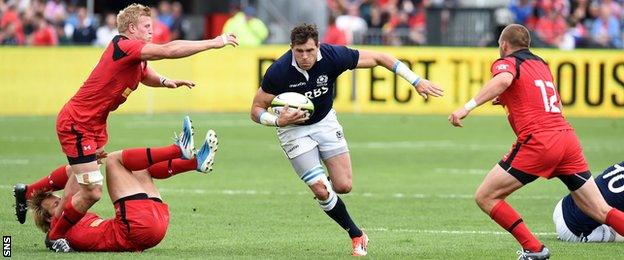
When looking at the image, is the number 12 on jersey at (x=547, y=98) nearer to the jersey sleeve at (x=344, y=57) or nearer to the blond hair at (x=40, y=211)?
the jersey sleeve at (x=344, y=57)

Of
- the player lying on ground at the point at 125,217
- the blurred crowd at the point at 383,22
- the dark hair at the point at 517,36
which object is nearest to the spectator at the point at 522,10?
the blurred crowd at the point at 383,22

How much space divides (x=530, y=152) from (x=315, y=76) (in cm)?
213

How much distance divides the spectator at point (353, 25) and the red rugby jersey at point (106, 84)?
906 inches

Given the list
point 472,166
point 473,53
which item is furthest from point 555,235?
point 473,53

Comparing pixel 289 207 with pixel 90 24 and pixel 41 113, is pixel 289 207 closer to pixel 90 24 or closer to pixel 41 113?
pixel 41 113

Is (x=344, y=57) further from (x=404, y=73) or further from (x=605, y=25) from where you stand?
(x=605, y=25)

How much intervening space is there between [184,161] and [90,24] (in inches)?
899

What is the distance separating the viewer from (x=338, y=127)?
12.5 metres

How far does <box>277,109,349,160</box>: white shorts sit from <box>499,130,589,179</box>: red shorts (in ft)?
6.09

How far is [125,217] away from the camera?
11.8 metres

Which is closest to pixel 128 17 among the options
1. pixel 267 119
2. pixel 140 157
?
pixel 140 157

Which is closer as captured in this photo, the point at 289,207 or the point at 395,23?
the point at 289,207

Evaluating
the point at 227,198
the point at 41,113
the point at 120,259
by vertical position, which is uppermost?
the point at 120,259

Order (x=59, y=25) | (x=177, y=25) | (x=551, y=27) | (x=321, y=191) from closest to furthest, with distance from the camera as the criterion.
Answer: (x=321, y=191), (x=551, y=27), (x=59, y=25), (x=177, y=25)
